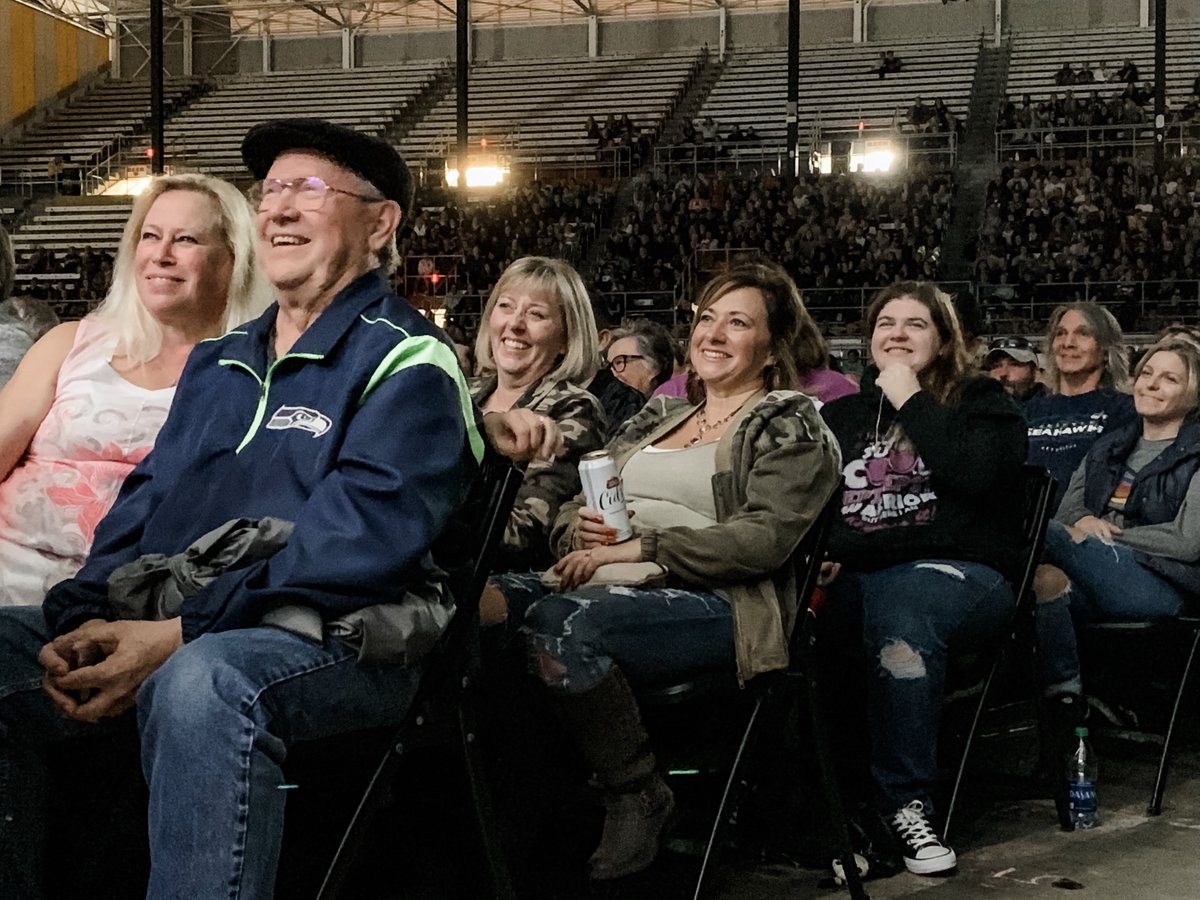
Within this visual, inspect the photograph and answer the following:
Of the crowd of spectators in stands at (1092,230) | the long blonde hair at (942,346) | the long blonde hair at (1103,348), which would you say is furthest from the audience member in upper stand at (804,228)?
the long blonde hair at (942,346)

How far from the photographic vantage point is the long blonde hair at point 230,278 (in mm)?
2771

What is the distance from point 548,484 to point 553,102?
2563cm

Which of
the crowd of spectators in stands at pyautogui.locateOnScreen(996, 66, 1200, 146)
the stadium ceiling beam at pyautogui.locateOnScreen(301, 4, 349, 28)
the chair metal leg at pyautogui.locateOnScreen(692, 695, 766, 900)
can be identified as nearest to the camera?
the chair metal leg at pyautogui.locateOnScreen(692, 695, 766, 900)

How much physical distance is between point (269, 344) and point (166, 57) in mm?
32196

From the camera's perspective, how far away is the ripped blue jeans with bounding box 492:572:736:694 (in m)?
2.67

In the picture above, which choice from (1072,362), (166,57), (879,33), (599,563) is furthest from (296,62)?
(599,563)

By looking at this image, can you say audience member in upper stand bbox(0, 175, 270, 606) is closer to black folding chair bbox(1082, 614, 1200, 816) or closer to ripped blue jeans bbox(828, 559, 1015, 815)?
ripped blue jeans bbox(828, 559, 1015, 815)

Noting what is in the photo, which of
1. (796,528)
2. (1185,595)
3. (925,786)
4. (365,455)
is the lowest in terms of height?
(925,786)

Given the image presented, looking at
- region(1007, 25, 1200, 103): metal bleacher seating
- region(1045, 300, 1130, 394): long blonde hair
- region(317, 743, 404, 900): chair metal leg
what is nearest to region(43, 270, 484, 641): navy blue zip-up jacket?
region(317, 743, 404, 900): chair metal leg

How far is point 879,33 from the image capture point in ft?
94.3

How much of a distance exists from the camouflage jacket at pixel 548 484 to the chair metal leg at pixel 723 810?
68 centimetres

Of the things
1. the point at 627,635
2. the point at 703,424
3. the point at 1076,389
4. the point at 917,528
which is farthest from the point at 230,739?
the point at 1076,389

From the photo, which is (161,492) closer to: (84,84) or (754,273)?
(754,273)

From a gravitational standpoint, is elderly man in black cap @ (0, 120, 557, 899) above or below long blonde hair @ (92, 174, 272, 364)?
below
